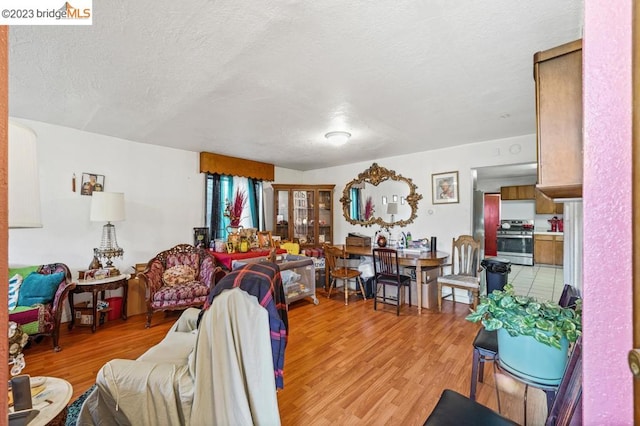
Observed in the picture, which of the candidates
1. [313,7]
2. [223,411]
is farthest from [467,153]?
[223,411]

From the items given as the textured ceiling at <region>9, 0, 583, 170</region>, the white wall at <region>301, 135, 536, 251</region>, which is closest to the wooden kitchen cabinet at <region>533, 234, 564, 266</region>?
the white wall at <region>301, 135, 536, 251</region>

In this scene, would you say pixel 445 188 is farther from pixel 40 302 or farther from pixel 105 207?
pixel 40 302

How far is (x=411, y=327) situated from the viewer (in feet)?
9.81

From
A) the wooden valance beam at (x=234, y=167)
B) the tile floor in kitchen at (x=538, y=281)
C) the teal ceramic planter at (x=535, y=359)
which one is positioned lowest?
the tile floor in kitchen at (x=538, y=281)

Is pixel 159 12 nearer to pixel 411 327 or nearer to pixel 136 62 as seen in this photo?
pixel 136 62

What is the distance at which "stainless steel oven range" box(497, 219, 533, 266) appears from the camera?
20.9 ft

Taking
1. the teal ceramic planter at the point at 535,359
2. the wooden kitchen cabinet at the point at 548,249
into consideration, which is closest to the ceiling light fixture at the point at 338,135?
the teal ceramic planter at the point at 535,359

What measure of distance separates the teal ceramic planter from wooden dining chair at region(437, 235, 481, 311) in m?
2.53

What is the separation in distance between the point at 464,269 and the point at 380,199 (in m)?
1.79

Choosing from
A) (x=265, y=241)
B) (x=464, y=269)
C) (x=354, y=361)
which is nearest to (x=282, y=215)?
(x=265, y=241)

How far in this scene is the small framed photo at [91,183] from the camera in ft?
10.7

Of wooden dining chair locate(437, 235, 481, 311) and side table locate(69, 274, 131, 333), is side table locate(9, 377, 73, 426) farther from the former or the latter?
wooden dining chair locate(437, 235, 481, 311)

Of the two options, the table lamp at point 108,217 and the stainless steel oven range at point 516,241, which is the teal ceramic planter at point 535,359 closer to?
the table lamp at point 108,217

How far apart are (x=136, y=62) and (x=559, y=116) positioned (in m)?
2.29
